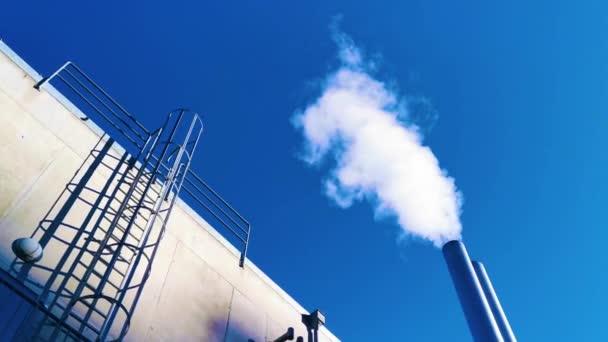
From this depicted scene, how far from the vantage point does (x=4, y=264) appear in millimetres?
5285

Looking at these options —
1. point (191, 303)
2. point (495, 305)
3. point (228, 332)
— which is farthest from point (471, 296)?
point (191, 303)

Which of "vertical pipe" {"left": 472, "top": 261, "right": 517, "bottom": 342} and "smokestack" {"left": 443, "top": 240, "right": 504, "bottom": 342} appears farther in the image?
"vertical pipe" {"left": 472, "top": 261, "right": 517, "bottom": 342}

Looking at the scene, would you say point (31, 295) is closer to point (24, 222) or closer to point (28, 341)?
point (28, 341)

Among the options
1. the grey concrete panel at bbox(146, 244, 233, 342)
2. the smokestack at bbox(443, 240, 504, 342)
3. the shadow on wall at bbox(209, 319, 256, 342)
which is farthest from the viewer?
the smokestack at bbox(443, 240, 504, 342)

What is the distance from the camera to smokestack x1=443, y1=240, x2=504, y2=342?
1160 cm

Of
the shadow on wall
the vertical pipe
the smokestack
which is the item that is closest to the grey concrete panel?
the shadow on wall

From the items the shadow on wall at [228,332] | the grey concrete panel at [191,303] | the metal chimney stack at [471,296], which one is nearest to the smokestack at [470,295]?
the metal chimney stack at [471,296]

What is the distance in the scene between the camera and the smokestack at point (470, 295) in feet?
38.1

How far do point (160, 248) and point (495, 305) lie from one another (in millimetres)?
10270

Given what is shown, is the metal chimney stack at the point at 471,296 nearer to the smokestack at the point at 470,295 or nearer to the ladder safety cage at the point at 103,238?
the smokestack at the point at 470,295

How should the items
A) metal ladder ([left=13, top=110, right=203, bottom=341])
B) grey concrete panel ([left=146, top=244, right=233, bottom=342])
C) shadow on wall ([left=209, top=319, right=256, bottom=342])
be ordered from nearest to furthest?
metal ladder ([left=13, top=110, right=203, bottom=341]) → grey concrete panel ([left=146, top=244, right=233, bottom=342]) → shadow on wall ([left=209, top=319, right=256, bottom=342])

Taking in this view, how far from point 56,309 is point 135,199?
2083 mm

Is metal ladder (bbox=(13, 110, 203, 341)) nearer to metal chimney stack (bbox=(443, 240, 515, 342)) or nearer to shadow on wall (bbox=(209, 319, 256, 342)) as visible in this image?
shadow on wall (bbox=(209, 319, 256, 342))

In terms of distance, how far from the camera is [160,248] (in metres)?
7.64
